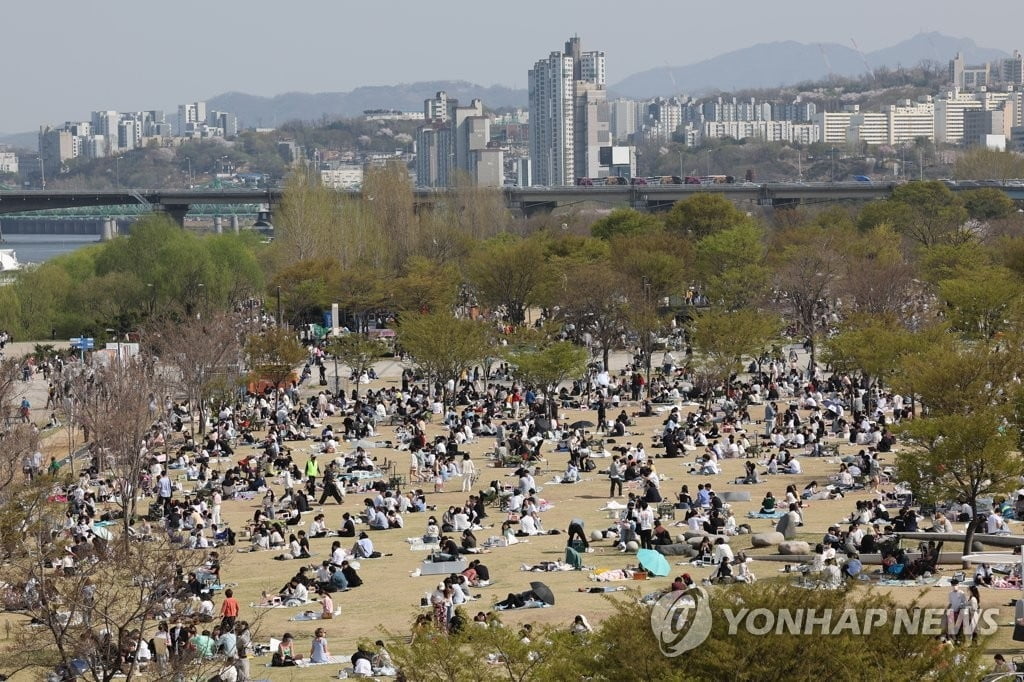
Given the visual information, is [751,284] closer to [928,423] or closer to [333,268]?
[333,268]

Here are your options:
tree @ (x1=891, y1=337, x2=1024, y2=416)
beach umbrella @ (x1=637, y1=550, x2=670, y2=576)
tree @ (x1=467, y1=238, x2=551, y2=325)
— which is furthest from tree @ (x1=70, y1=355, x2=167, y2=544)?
tree @ (x1=467, y1=238, x2=551, y2=325)

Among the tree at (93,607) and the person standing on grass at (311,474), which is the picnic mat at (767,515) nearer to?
the person standing on grass at (311,474)

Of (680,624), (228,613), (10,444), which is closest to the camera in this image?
(680,624)

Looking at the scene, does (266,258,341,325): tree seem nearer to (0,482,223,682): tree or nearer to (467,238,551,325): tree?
(467,238,551,325): tree

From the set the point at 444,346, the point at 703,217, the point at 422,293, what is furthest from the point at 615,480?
the point at 703,217

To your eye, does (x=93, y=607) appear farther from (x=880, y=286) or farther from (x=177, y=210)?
(x=177, y=210)

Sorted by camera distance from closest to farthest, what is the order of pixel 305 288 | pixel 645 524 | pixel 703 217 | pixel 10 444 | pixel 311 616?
pixel 311 616
pixel 645 524
pixel 10 444
pixel 305 288
pixel 703 217
